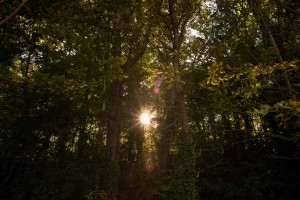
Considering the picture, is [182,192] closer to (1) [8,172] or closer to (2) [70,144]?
(2) [70,144]

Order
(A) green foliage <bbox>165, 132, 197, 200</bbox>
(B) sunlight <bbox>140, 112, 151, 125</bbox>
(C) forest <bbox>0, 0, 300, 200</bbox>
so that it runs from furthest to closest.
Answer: (B) sunlight <bbox>140, 112, 151, 125</bbox>
(A) green foliage <bbox>165, 132, 197, 200</bbox>
(C) forest <bbox>0, 0, 300, 200</bbox>

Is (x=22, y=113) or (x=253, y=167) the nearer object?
(x=22, y=113)

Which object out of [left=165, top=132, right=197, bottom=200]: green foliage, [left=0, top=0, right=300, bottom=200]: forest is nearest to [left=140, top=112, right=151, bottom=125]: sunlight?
[left=0, top=0, right=300, bottom=200]: forest

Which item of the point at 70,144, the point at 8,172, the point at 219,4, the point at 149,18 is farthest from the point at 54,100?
the point at 219,4

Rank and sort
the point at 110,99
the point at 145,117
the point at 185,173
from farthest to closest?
the point at 145,117
the point at 110,99
the point at 185,173

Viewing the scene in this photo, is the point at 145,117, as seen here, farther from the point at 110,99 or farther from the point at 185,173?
the point at 185,173

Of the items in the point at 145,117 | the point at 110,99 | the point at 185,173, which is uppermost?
the point at 145,117

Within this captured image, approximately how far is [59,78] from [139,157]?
46.4 ft

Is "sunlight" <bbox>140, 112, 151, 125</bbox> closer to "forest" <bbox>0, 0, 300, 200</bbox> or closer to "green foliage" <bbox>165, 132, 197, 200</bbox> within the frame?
"forest" <bbox>0, 0, 300, 200</bbox>

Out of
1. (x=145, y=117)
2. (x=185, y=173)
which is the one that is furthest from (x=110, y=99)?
(x=185, y=173)

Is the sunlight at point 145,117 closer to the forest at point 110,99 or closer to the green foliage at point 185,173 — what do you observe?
the forest at point 110,99

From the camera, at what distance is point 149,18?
12.5 meters

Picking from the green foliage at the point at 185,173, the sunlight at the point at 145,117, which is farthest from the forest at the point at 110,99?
the sunlight at the point at 145,117

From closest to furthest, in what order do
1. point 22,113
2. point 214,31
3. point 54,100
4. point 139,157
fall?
point 22,113 < point 54,100 < point 214,31 < point 139,157
